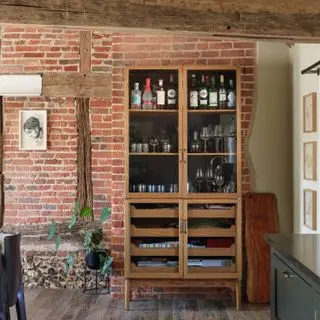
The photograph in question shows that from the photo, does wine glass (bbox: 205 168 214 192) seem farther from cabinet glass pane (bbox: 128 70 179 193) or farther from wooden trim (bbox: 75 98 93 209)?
wooden trim (bbox: 75 98 93 209)

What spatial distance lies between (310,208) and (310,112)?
781 mm

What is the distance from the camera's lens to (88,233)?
4.71 meters

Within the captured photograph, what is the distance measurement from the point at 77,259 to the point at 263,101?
8.17 ft

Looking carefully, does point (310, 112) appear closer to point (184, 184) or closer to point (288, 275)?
point (184, 184)

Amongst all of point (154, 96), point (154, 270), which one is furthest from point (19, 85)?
point (154, 270)

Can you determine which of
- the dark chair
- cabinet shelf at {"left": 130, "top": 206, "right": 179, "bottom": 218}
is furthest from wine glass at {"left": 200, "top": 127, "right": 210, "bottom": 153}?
the dark chair

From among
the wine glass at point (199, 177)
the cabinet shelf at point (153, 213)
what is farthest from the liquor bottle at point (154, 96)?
the cabinet shelf at point (153, 213)

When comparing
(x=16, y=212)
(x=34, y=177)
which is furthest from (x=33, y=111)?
(x=16, y=212)

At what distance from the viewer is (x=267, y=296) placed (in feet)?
14.3

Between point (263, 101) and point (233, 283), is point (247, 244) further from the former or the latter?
point (263, 101)

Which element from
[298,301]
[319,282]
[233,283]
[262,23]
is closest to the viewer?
[319,282]

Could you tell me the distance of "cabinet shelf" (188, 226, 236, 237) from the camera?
4.25 m

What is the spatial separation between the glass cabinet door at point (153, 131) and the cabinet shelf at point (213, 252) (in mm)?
566

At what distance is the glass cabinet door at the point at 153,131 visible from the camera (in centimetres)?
430
